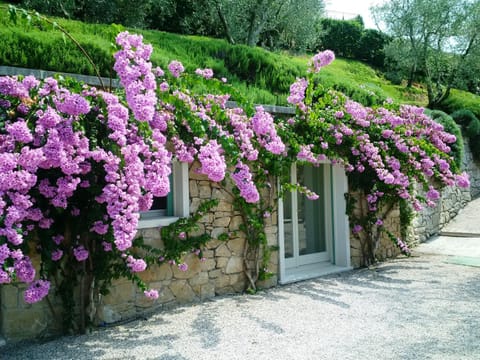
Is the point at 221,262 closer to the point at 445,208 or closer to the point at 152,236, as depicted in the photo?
the point at 152,236

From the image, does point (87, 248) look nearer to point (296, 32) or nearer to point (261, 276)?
point (261, 276)

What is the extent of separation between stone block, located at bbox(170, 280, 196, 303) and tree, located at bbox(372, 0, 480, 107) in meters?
15.6

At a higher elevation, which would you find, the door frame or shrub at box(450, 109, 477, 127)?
shrub at box(450, 109, 477, 127)

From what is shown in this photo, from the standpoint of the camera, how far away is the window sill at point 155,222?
529 cm

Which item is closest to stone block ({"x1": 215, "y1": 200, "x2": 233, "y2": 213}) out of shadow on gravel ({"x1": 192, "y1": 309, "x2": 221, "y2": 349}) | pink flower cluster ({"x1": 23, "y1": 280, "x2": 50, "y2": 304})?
shadow on gravel ({"x1": 192, "y1": 309, "x2": 221, "y2": 349})

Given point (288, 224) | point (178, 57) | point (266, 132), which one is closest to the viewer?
point (266, 132)

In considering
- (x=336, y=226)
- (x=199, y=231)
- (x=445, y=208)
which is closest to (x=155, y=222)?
(x=199, y=231)

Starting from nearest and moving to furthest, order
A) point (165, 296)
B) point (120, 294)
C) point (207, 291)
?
point (120, 294)
point (165, 296)
point (207, 291)

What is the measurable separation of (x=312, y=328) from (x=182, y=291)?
5.97 feet

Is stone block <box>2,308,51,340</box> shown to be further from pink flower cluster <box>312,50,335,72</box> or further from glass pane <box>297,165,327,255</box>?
pink flower cluster <box>312,50,335,72</box>

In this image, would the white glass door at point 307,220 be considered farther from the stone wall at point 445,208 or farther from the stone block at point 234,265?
the stone wall at point 445,208

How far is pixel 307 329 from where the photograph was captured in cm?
473

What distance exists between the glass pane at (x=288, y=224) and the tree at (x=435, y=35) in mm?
12934

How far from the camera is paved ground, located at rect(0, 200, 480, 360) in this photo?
161 inches
